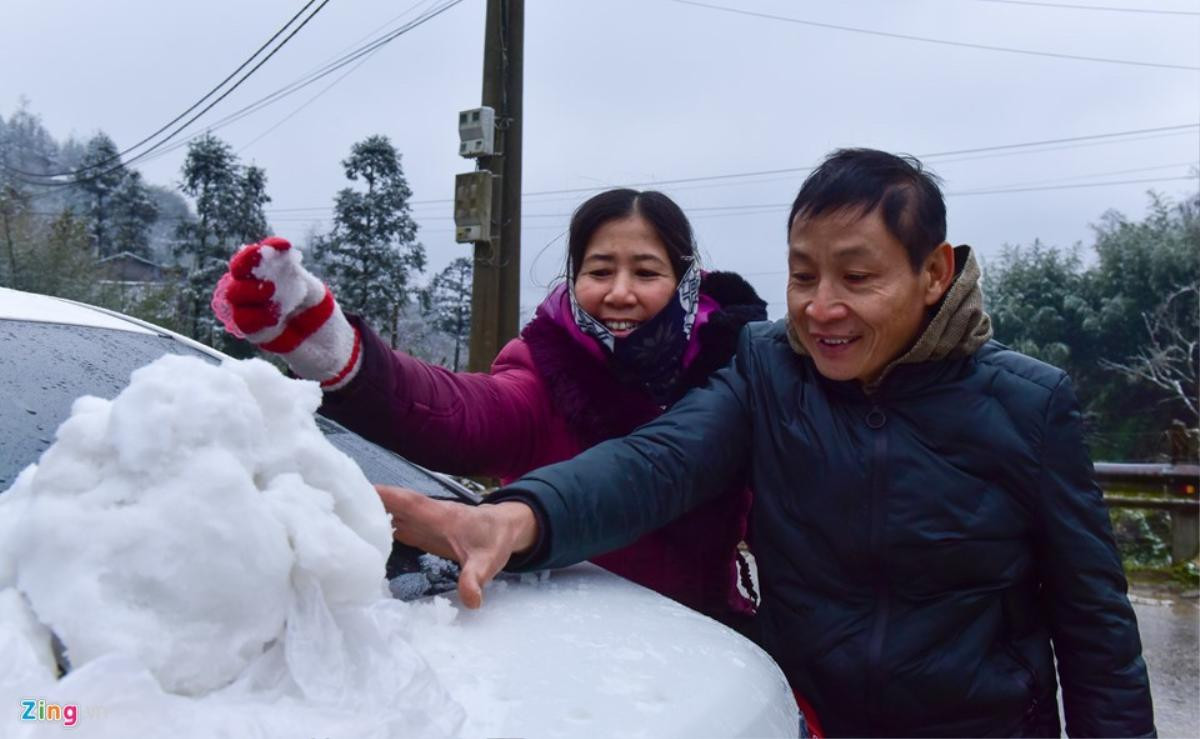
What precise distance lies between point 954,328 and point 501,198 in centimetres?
576

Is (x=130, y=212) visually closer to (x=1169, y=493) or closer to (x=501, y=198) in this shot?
(x=501, y=198)

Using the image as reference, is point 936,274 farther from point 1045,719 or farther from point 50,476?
point 50,476

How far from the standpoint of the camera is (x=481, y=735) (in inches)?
40.9

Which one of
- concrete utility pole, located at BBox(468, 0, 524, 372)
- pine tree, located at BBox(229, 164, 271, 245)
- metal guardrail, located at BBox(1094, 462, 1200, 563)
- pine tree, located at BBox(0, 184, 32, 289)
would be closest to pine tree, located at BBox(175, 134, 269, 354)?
pine tree, located at BBox(229, 164, 271, 245)

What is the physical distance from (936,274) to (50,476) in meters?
1.47

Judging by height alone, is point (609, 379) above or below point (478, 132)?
below

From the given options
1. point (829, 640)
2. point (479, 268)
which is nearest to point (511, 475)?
point (829, 640)

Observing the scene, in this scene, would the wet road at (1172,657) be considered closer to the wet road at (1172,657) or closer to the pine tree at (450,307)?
the wet road at (1172,657)

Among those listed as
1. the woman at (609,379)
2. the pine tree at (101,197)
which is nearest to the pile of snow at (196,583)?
the woman at (609,379)

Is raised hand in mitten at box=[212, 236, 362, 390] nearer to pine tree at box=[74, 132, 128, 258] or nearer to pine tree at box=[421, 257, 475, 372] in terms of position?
pine tree at box=[421, 257, 475, 372]

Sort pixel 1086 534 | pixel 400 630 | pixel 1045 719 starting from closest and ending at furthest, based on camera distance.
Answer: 1. pixel 400 630
2. pixel 1086 534
3. pixel 1045 719

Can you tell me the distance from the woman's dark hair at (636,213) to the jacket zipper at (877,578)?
634 millimetres

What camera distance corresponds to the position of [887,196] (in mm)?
1708

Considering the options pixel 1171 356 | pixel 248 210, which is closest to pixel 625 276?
pixel 1171 356
